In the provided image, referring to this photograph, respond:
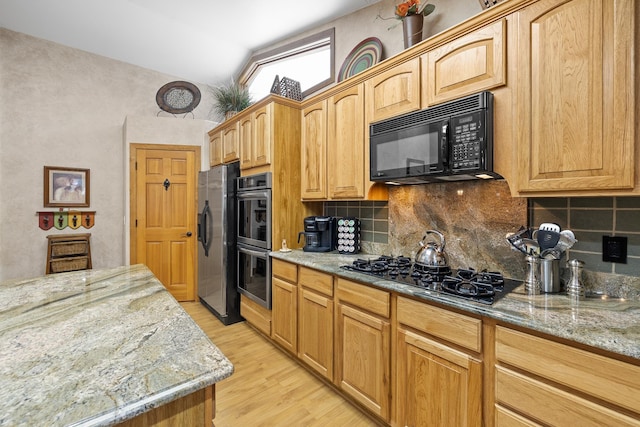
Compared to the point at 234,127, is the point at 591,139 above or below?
below

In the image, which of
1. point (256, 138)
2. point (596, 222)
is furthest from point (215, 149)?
point (596, 222)

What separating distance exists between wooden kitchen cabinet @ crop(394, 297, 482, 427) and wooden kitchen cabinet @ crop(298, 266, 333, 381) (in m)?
0.58

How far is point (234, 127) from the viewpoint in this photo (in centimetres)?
342

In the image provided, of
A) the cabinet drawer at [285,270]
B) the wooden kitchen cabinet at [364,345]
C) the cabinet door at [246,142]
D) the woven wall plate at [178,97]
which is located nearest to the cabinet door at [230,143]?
the cabinet door at [246,142]

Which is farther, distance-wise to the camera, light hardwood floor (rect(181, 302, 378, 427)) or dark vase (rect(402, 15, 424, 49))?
dark vase (rect(402, 15, 424, 49))

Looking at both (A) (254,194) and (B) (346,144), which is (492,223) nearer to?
(B) (346,144)

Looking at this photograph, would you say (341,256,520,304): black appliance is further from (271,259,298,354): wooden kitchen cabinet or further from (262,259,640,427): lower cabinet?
(271,259,298,354): wooden kitchen cabinet

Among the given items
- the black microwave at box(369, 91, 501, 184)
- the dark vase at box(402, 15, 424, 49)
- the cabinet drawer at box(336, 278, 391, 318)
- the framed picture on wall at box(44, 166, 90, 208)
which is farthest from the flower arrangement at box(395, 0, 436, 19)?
the framed picture on wall at box(44, 166, 90, 208)

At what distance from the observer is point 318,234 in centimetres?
269

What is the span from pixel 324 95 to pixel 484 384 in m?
2.28

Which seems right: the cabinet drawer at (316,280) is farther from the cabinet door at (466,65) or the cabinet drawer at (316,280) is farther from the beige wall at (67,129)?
the beige wall at (67,129)

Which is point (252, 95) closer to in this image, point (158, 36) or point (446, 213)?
point (158, 36)

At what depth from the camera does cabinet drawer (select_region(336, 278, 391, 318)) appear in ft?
5.44

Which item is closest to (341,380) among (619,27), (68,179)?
(619,27)
